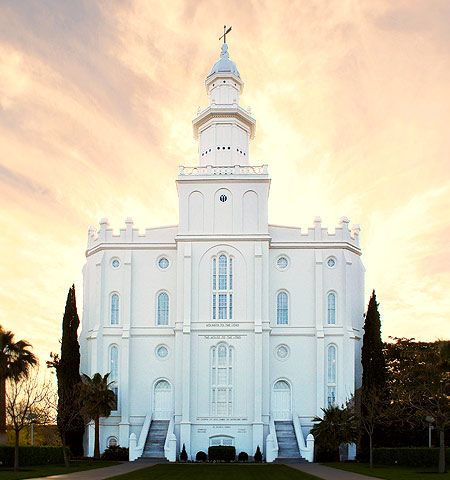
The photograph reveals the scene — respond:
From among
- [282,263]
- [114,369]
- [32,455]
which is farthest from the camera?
[282,263]

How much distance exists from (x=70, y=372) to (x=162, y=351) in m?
6.14

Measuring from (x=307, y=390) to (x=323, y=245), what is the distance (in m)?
9.79

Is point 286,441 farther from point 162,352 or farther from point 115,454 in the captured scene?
point 115,454

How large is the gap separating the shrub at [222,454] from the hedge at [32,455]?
8.72 m

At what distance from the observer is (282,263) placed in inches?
1895

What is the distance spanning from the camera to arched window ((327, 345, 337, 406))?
45969mm

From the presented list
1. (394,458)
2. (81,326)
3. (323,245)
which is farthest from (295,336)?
(81,326)

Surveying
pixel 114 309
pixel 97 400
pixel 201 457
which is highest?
pixel 114 309

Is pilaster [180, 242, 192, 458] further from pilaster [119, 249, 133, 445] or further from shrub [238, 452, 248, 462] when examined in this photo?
pilaster [119, 249, 133, 445]

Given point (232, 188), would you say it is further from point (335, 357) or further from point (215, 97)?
point (335, 357)

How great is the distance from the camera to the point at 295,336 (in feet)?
153

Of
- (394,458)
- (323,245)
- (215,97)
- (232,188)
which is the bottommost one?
(394,458)

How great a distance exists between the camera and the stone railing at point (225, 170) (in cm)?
4764

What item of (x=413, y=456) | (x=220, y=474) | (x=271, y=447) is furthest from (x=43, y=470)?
(x=413, y=456)
